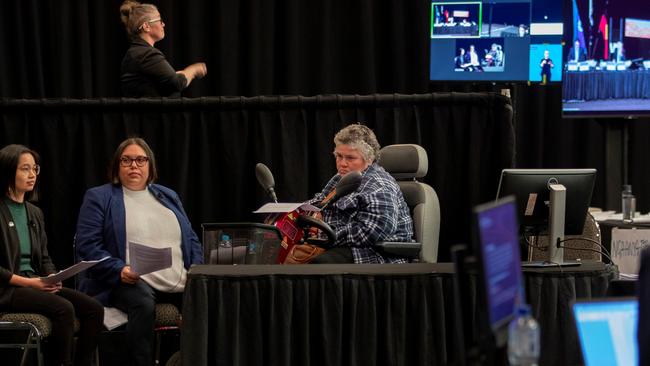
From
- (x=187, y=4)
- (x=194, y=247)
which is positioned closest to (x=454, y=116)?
(x=194, y=247)

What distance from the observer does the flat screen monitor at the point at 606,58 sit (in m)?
6.08

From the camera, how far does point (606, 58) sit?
242 inches

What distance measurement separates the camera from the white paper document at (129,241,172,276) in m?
4.75

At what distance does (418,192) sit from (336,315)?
1428 millimetres

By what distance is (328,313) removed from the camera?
13.3 feet

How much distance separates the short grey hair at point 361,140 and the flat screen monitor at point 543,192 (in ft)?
3.00

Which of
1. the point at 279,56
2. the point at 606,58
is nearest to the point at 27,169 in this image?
the point at 279,56

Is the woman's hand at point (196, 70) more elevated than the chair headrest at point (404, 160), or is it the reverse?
the woman's hand at point (196, 70)

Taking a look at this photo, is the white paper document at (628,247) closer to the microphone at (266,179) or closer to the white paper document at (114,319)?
the microphone at (266,179)

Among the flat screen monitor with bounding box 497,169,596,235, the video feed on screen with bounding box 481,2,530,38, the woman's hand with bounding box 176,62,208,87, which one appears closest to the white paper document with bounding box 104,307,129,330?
the woman's hand with bounding box 176,62,208,87

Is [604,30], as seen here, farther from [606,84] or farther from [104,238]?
[104,238]

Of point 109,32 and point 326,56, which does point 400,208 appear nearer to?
point 326,56

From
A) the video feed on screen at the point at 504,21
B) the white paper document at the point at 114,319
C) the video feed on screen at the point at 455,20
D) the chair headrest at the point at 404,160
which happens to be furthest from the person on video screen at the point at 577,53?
the white paper document at the point at 114,319

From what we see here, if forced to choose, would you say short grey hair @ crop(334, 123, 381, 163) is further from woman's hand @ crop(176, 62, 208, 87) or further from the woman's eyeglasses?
woman's hand @ crop(176, 62, 208, 87)
